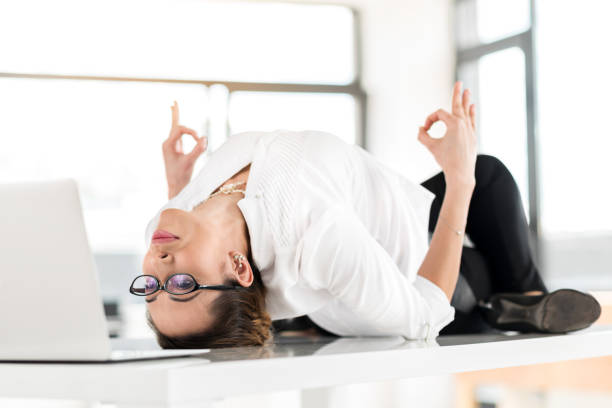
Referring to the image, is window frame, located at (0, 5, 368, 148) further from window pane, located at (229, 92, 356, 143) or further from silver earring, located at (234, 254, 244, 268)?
silver earring, located at (234, 254, 244, 268)

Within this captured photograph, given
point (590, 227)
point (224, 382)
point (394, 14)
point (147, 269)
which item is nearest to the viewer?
point (224, 382)

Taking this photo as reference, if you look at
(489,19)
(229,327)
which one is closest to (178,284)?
(229,327)

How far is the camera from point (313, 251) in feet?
4.46

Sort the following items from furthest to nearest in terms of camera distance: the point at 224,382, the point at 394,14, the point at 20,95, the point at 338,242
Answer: the point at 394,14 → the point at 20,95 → the point at 338,242 → the point at 224,382

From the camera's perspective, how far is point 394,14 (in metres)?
5.94

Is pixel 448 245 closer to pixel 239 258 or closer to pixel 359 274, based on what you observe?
pixel 359 274

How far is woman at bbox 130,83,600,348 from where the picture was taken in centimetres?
129

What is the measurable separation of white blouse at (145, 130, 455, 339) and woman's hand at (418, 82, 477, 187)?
90mm

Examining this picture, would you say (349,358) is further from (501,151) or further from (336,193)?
(501,151)

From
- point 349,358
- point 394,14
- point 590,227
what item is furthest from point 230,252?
point 394,14

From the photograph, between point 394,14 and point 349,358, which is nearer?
point 349,358

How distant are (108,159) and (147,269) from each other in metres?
4.23

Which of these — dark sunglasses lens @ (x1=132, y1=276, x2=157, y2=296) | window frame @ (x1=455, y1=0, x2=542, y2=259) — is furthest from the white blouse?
window frame @ (x1=455, y1=0, x2=542, y2=259)

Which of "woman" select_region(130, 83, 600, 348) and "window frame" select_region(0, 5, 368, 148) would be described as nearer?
"woman" select_region(130, 83, 600, 348)
